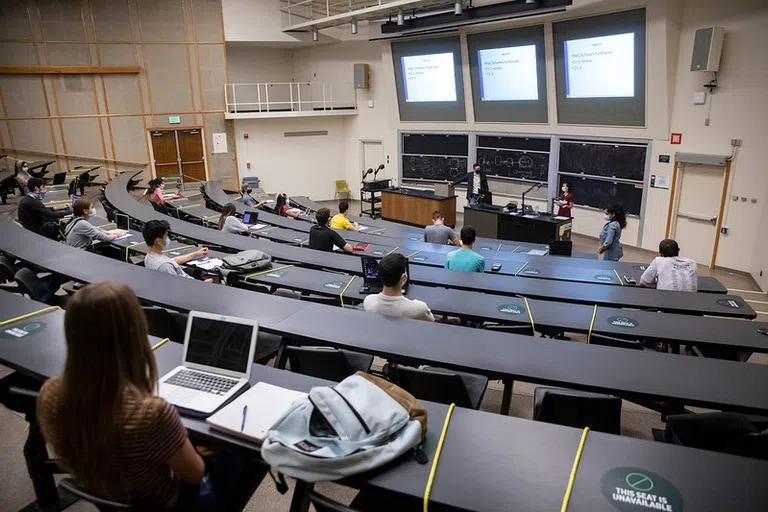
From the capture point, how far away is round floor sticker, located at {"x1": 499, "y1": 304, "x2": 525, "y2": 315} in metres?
3.75

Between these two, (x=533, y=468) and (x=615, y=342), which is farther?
(x=615, y=342)

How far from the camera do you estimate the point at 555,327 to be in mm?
3514

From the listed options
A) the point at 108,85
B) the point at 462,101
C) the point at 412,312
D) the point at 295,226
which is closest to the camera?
the point at 412,312

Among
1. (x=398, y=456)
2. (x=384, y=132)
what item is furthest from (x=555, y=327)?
(x=384, y=132)

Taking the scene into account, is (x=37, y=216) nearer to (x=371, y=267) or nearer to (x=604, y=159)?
(x=371, y=267)

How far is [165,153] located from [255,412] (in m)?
13.9

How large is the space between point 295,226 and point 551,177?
6046 mm

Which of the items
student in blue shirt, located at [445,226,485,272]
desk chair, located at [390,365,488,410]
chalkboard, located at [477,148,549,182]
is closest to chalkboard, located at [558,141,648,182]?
chalkboard, located at [477,148,549,182]

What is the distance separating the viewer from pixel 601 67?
9297 mm

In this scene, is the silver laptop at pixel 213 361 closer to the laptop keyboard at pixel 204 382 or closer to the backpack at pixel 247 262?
the laptop keyboard at pixel 204 382

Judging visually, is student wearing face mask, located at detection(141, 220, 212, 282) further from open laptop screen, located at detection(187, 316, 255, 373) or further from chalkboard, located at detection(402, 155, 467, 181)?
chalkboard, located at detection(402, 155, 467, 181)

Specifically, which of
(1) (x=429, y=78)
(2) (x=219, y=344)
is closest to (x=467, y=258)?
(2) (x=219, y=344)

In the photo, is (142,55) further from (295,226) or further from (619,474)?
(619,474)

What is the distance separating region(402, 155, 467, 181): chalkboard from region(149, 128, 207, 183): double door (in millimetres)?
6046
